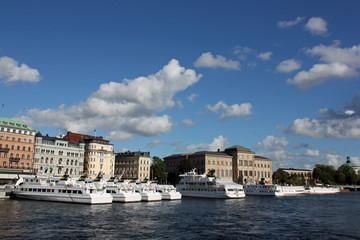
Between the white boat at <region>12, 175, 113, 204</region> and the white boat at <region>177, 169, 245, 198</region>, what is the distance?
135 feet

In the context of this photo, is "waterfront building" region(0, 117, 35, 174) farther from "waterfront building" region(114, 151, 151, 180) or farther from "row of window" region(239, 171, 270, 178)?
"row of window" region(239, 171, 270, 178)

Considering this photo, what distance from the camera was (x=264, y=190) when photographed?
12700cm

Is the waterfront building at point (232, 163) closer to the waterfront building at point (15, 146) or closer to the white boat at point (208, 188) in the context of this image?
the white boat at point (208, 188)

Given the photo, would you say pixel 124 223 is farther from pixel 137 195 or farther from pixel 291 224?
pixel 137 195

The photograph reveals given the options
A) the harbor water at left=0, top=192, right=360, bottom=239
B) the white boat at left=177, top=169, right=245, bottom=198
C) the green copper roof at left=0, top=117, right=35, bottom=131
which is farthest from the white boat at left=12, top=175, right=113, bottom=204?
the white boat at left=177, top=169, right=245, bottom=198

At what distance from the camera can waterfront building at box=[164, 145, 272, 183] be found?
174 meters

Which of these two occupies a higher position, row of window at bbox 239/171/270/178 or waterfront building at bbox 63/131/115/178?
waterfront building at bbox 63/131/115/178

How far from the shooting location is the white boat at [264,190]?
410ft

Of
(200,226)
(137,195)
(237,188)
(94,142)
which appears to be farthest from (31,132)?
(200,226)

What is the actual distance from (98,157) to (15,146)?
114 feet

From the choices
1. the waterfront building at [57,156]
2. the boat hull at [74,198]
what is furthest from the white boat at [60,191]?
the waterfront building at [57,156]

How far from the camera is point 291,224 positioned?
1850 inches

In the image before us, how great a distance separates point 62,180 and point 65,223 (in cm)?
3236

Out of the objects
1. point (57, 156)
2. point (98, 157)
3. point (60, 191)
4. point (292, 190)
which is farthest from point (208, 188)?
point (57, 156)
